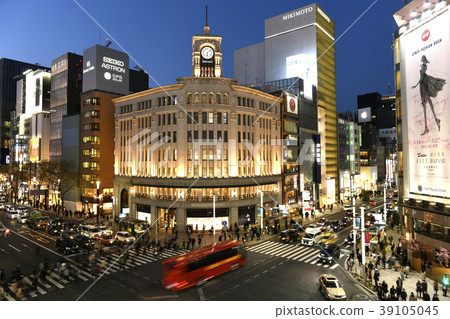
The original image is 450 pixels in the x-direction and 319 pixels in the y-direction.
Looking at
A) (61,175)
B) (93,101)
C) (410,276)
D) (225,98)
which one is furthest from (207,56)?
(410,276)

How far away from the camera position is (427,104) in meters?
26.9

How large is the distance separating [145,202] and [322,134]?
163 feet

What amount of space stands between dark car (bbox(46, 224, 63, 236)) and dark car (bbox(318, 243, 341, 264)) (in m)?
36.9

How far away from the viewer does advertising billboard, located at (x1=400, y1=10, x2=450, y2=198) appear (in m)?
25.1

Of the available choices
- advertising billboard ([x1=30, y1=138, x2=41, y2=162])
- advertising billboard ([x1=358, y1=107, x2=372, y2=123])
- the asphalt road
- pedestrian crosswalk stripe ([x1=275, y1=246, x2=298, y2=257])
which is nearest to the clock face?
the asphalt road

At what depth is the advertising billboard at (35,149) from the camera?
81750 millimetres

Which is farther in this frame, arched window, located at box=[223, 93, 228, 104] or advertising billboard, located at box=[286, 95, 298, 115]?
advertising billboard, located at box=[286, 95, 298, 115]

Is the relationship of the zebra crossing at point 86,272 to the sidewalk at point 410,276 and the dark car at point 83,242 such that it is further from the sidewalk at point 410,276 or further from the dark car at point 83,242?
the sidewalk at point 410,276

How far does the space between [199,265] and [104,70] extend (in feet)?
198

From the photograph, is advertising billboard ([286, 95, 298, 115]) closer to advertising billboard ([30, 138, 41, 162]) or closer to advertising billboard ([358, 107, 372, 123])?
advertising billboard ([30, 138, 41, 162])

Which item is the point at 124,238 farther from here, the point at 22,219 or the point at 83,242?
the point at 22,219

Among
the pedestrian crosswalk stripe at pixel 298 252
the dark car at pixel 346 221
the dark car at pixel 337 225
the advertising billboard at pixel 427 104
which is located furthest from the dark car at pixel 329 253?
the dark car at pixel 346 221

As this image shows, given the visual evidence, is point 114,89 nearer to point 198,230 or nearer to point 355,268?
point 198,230

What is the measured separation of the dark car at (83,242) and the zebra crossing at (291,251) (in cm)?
1923
